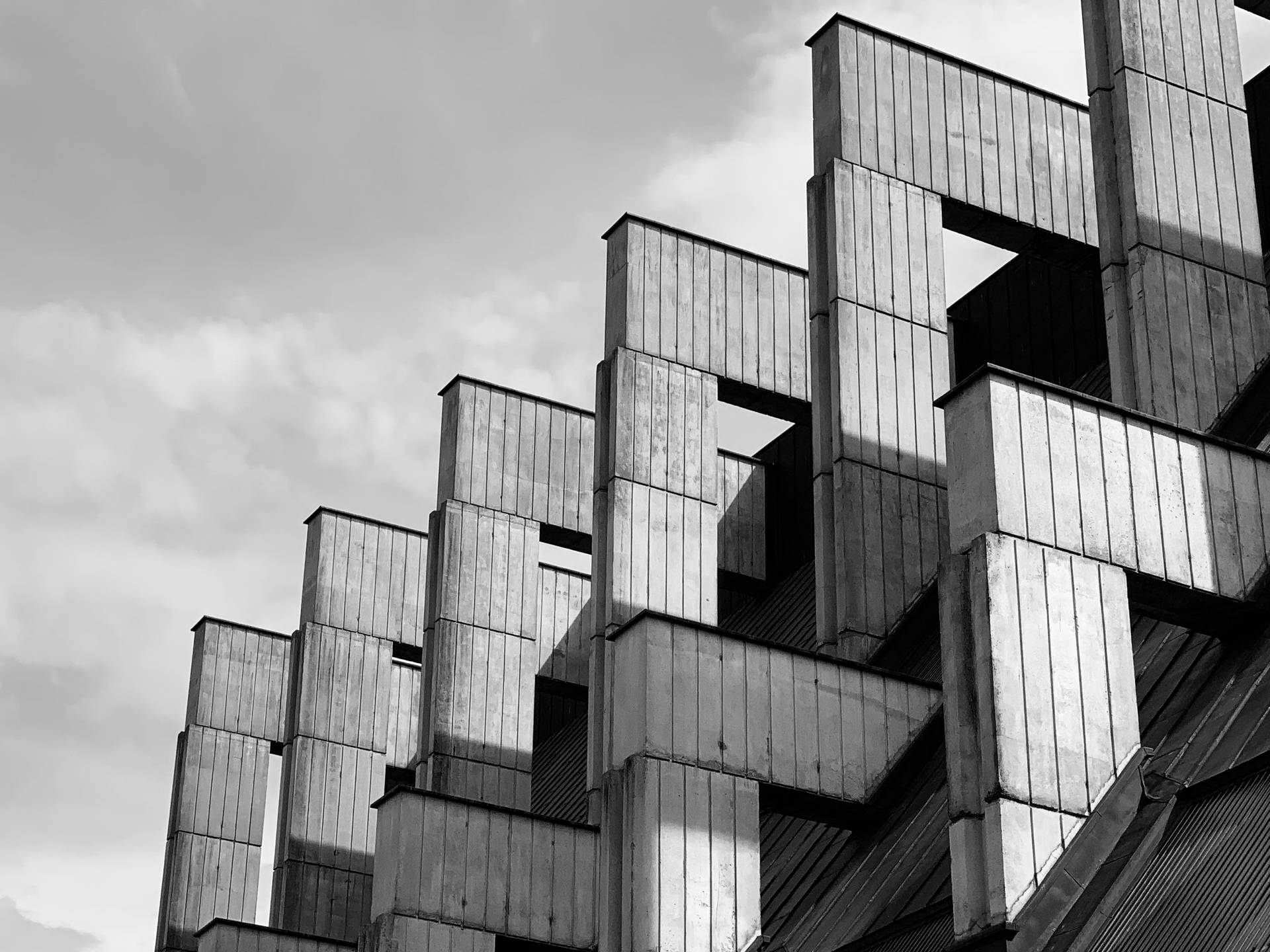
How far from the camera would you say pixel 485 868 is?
20156 millimetres

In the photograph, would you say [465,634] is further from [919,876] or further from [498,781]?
[919,876]

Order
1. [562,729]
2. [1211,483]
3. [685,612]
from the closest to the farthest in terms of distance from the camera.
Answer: [1211,483] < [685,612] < [562,729]

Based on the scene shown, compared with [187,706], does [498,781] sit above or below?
below

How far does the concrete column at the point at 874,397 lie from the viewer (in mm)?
21375

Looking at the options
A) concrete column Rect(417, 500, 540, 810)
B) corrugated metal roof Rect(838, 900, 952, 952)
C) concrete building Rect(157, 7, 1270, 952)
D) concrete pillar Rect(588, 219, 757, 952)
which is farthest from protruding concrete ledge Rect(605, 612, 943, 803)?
concrete column Rect(417, 500, 540, 810)

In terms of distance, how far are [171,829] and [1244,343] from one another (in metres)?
17.8

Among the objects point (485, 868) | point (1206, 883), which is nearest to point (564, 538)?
point (485, 868)

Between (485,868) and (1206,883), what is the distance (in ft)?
29.6

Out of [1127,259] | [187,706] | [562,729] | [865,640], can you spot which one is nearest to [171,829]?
[187,706]

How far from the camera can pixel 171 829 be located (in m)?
31.6

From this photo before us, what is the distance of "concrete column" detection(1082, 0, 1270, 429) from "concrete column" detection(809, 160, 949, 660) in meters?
3.11

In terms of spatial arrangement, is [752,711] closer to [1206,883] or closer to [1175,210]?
[1206,883]

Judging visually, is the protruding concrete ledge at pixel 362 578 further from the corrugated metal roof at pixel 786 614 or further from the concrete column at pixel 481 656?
the corrugated metal roof at pixel 786 614

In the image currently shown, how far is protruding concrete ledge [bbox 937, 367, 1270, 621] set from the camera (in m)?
14.2
